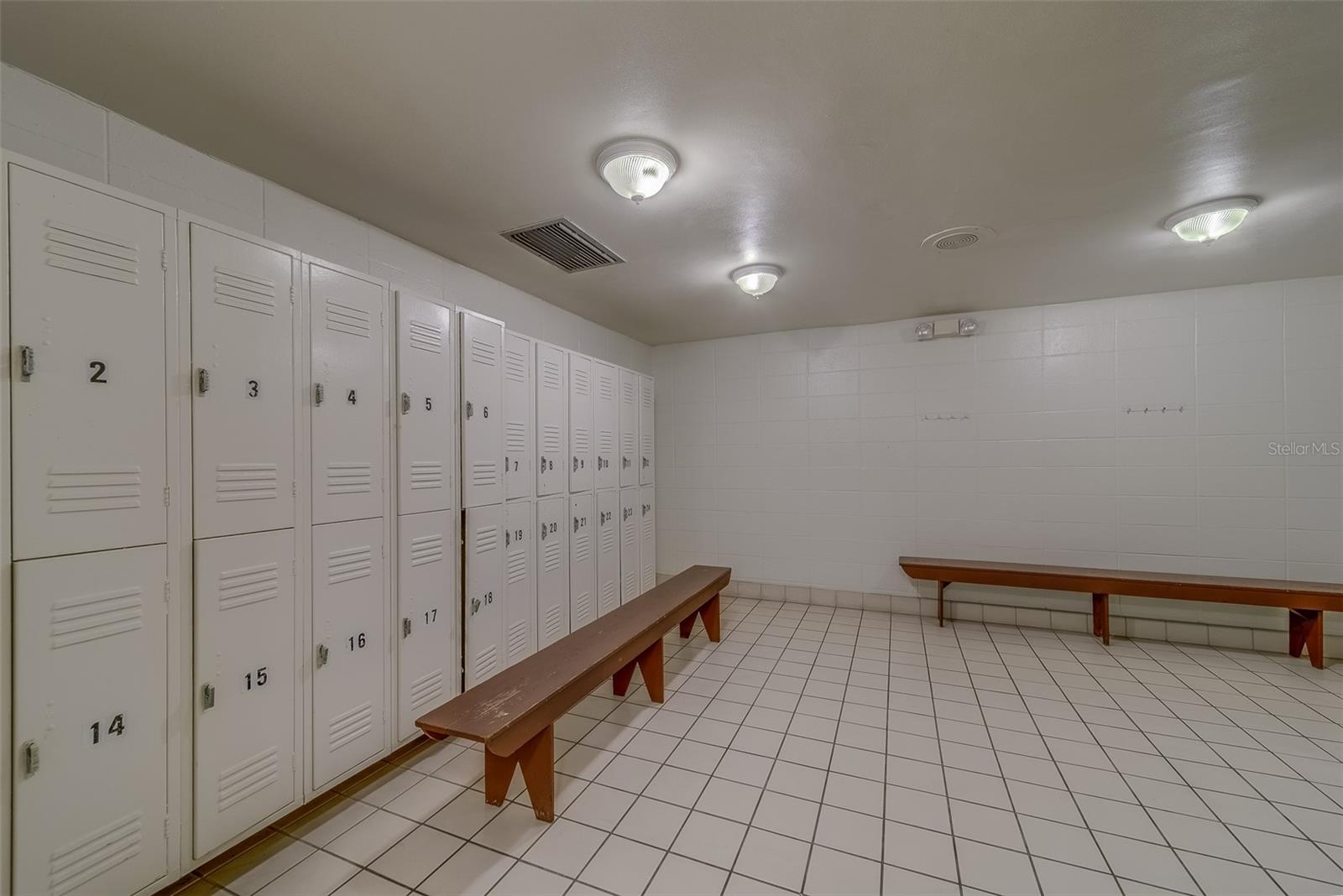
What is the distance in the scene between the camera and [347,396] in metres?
2.41

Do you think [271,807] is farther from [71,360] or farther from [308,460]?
[71,360]

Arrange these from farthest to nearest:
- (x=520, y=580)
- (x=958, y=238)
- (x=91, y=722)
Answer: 1. (x=520, y=580)
2. (x=958, y=238)
3. (x=91, y=722)

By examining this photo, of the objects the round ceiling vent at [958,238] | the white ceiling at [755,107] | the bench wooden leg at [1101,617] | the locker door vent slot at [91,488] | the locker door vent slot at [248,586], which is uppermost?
the white ceiling at [755,107]

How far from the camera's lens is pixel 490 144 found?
2.18 meters

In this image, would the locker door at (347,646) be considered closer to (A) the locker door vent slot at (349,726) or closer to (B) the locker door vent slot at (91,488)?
(A) the locker door vent slot at (349,726)

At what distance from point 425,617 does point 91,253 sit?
2.06 m

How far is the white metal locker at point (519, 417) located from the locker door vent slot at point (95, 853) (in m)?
2.14

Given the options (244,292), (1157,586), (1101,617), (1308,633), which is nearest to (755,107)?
(244,292)

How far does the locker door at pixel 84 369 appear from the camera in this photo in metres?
1.47

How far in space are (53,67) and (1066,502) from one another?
6.83m

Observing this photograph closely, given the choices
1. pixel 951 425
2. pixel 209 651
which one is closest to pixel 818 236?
pixel 951 425

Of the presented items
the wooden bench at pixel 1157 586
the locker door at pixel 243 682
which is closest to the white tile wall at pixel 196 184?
the locker door at pixel 243 682

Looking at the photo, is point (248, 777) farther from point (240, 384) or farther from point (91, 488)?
point (240, 384)

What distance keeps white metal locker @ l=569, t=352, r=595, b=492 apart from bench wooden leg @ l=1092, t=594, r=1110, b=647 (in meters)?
4.59
